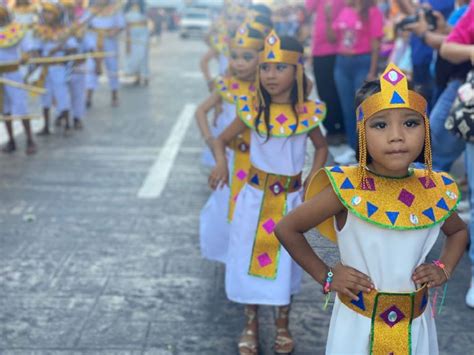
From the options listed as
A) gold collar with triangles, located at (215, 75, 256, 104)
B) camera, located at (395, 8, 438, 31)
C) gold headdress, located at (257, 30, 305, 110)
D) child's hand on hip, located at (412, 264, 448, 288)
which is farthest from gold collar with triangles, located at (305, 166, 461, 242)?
camera, located at (395, 8, 438, 31)

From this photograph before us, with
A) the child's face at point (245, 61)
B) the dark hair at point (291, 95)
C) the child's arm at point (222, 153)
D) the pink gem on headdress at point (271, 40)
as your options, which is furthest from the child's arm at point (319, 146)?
the child's face at point (245, 61)

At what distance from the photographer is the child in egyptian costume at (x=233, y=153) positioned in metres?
4.52

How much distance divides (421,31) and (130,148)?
4.84 m

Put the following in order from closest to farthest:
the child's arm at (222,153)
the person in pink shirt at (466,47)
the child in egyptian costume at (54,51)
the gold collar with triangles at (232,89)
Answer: the child's arm at (222,153) < the person in pink shirt at (466,47) < the gold collar with triangles at (232,89) < the child in egyptian costume at (54,51)

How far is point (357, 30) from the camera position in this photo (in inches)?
301

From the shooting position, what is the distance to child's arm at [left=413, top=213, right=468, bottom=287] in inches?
97.7

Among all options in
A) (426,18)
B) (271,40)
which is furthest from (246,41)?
(426,18)

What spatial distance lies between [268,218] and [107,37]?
9611 mm

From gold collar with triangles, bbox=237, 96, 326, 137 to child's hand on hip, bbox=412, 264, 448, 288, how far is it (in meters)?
1.39

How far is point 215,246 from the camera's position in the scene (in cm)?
466

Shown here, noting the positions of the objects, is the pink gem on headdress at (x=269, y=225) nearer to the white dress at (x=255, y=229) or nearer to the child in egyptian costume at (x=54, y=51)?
the white dress at (x=255, y=229)

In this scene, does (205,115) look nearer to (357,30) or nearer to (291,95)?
(291,95)

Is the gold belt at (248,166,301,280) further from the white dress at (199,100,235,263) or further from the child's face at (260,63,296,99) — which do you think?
the white dress at (199,100,235,263)

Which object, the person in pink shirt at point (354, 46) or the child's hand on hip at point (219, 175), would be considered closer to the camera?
the child's hand on hip at point (219, 175)
